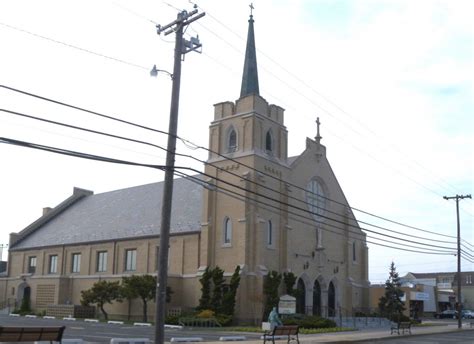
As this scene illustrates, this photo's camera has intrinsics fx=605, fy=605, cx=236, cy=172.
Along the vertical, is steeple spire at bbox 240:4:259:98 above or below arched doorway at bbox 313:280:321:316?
above

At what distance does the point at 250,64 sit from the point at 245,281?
17195 millimetres

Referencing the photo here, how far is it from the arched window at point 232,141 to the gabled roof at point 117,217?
5.91 m

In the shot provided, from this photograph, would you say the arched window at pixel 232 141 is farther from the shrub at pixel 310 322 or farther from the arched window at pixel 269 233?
the shrub at pixel 310 322

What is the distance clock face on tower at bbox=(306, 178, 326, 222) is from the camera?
4955 centimetres

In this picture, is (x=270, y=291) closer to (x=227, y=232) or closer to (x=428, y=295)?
(x=227, y=232)

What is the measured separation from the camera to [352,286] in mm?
52625

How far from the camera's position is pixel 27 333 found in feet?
56.6

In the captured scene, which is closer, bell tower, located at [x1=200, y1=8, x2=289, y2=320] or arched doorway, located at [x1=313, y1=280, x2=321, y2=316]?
bell tower, located at [x1=200, y1=8, x2=289, y2=320]

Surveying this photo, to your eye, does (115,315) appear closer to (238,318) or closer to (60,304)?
(60,304)

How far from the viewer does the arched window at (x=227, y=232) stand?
141ft

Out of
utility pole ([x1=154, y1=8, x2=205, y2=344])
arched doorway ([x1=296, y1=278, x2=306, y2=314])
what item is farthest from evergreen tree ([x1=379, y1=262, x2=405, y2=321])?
utility pole ([x1=154, y1=8, x2=205, y2=344])

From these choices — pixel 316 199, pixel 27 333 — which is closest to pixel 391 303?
pixel 316 199

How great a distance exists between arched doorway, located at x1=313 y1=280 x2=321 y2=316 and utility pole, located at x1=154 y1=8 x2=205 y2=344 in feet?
100

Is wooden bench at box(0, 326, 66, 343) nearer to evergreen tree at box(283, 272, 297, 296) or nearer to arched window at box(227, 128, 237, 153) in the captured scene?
evergreen tree at box(283, 272, 297, 296)
